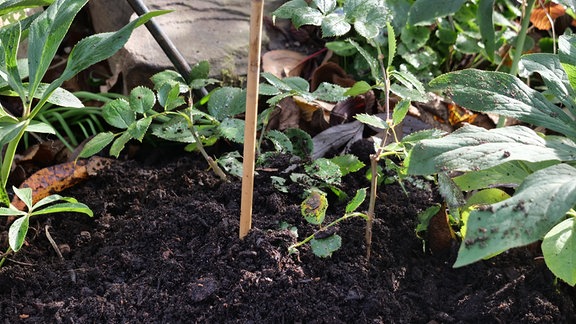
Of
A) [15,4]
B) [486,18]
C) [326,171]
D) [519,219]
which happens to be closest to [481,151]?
[519,219]

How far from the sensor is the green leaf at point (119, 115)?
4.99 ft

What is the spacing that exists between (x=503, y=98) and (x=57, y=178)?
3.69 ft

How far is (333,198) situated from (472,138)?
541 mm

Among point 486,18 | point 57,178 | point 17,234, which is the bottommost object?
point 57,178

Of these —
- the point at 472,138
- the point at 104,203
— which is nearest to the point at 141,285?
the point at 104,203

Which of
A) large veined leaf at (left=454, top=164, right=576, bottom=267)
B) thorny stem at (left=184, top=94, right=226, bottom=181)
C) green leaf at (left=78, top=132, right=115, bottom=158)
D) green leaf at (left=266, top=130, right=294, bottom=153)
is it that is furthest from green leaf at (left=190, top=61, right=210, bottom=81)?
large veined leaf at (left=454, top=164, right=576, bottom=267)

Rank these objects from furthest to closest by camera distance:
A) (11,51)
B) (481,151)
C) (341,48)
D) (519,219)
A: (341,48) → (11,51) → (481,151) → (519,219)

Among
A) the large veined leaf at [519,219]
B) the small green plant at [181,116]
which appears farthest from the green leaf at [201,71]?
the large veined leaf at [519,219]

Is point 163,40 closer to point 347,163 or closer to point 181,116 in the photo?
point 181,116

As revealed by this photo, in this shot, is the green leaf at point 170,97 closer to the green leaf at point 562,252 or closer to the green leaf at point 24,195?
the green leaf at point 24,195

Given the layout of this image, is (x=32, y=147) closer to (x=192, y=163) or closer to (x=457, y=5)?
(x=192, y=163)

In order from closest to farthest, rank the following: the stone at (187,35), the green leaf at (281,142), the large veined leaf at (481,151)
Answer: the large veined leaf at (481,151)
the green leaf at (281,142)
the stone at (187,35)

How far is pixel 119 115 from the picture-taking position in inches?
60.2

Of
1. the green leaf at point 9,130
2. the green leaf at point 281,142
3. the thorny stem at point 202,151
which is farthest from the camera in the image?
the green leaf at point 281,142
